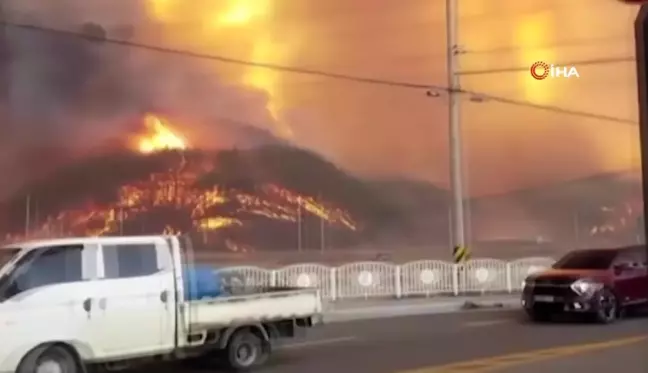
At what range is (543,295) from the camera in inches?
560

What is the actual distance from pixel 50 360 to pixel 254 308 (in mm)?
2413

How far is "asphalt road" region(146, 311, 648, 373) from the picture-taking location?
9133 millimetres

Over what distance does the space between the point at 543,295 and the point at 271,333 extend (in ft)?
20.1

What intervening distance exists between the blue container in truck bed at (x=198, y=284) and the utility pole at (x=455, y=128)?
416 inches

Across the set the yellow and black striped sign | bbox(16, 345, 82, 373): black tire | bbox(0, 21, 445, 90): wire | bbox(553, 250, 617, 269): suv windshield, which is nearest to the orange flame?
bbox(0, 21, 445, 90): wire

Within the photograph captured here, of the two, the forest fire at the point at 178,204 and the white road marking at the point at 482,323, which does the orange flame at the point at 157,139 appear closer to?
the forest fire at the point at 178,204

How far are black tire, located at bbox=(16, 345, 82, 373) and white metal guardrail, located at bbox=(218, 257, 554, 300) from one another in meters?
8.98

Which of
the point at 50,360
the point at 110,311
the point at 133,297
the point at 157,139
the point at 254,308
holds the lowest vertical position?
the point at 50,360

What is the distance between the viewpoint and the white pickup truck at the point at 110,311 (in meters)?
7.85

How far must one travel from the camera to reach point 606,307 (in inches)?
544

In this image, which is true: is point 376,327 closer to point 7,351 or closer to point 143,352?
point 143,352

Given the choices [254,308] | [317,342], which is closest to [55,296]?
[254,308]

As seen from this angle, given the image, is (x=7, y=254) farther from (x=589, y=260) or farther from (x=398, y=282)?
(x=398, y=282)

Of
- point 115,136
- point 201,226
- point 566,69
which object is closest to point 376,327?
point 566,69
